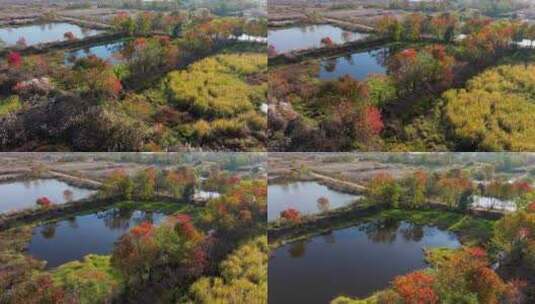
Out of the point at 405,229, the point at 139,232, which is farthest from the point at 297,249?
the point at 139,232

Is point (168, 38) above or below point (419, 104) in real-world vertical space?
above

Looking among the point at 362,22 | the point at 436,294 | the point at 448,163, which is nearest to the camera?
the point at 436,294

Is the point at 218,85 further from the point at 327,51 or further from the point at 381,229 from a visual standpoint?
the point at 381,229

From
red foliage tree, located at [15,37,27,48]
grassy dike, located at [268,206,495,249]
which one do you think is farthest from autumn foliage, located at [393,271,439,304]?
red foliage tree, located at [15,37,27,48]

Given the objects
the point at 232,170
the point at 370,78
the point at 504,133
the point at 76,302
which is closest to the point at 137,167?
the point at 232,170

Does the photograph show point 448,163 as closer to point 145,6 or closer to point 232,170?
point 232,170

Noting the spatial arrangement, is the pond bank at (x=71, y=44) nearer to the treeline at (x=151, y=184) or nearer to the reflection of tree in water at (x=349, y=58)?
the treeline at (x=151, y=184)

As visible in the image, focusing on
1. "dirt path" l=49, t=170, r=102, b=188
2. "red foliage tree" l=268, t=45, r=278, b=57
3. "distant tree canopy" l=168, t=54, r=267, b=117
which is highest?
"red foliage tree" l=268, t=45, r=278, b=57

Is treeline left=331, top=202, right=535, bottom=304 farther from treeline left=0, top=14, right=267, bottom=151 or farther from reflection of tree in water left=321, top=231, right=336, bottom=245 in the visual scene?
treeline left=0, top=14, right=267, bottom=151
